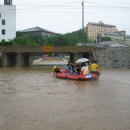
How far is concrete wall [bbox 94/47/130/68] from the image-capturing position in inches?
1873

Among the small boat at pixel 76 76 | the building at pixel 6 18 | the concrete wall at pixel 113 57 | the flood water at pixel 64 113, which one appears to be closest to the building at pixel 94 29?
the building at pixel 6 18

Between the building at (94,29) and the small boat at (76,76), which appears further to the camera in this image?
the building at (94,29)

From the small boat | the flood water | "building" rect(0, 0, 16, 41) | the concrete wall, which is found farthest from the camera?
"building" rect(0, 0, 16, 41)

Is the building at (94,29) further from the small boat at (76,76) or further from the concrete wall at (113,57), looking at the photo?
the small boat at (76,76)

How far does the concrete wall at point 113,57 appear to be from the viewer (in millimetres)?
47562


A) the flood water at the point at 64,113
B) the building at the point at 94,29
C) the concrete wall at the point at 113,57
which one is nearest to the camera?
the flood water at the point at 64,113

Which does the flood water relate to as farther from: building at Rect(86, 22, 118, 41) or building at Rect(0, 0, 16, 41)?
building at Rect(86, 22, 118, 41)

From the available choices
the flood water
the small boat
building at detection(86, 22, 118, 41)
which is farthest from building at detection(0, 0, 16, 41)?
building at detection(86, 22, 118, 41)

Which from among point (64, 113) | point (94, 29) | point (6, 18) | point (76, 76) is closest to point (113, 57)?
point (76, 76)

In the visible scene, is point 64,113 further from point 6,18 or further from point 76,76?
point 6,18

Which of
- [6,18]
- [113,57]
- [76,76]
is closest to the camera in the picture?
[76,76]

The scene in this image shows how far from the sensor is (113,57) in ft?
157

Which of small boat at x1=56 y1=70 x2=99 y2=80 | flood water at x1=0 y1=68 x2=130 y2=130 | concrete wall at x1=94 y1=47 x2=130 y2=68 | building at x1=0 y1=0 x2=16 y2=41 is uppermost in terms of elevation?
building at x1=0 y1=0 x2=16 y2=41

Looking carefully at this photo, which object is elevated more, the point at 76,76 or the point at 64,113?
the point at 76,76
